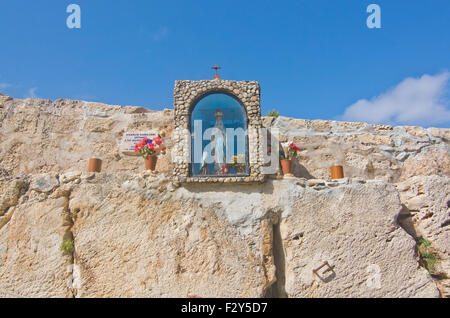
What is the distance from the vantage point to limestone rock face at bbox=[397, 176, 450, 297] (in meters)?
5.77

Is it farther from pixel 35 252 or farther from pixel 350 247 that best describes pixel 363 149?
pixel 35 252

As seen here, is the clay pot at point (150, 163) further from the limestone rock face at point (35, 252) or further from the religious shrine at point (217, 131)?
the limestone rock face at point (35, 252)

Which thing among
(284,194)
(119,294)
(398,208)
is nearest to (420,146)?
(398,208)

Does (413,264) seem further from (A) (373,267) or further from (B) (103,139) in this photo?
(B) (103,139)

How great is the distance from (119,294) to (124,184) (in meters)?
1.74

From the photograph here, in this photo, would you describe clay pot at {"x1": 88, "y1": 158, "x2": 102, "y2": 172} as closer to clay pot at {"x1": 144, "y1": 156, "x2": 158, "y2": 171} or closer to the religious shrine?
clay pot at {"x1": 144, "y1": 156, "x2": 158, "y2": 171}

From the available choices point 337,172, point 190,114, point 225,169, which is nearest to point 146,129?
point 190,114

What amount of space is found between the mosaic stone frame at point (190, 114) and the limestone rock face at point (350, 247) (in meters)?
1.10

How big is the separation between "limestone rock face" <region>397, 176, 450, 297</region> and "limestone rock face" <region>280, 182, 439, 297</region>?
0.53m

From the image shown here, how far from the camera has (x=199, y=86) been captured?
6.23 metres

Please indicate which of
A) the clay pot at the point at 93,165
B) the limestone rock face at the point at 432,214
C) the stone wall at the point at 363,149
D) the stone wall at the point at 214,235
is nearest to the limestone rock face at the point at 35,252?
the stone wall at the point at 214,235

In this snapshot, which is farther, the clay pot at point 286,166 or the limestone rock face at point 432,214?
the clay pot at point 286,166

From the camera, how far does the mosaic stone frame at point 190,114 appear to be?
5715 millimetres

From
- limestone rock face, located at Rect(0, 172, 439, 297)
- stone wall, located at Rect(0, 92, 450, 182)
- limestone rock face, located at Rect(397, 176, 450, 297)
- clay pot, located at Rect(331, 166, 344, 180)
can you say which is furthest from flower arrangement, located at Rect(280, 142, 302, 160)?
limestone rock face, located at Rect(397, 176, 450, 297)
